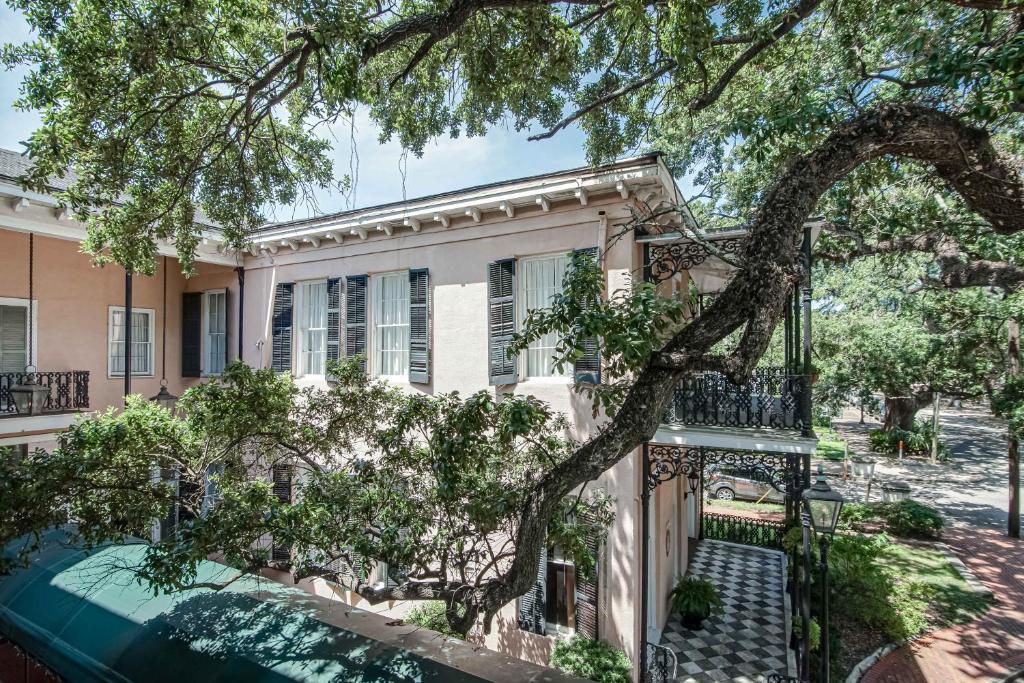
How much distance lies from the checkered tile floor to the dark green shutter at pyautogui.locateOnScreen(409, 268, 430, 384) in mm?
6918

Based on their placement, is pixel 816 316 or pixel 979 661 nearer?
pixel 979 661

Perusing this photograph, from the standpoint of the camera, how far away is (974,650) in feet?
28.7

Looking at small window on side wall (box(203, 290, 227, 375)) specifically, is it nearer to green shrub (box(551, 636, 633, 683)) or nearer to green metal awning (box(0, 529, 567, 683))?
green metal awning (box(0, 529, 567, 683))

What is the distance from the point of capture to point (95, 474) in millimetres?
5246

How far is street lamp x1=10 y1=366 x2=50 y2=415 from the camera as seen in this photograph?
29.4 ft

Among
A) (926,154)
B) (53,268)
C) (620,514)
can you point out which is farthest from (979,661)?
(53,268)

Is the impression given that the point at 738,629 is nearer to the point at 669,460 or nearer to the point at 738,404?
the point at 669,460

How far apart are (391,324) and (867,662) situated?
10.8m

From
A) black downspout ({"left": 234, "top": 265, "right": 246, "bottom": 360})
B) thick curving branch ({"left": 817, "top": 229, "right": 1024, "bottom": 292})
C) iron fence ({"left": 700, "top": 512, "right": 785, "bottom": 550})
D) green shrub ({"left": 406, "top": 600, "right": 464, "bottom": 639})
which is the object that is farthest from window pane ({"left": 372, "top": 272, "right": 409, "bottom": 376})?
iron fence ({"left": 700, "top": 512, "right": 785, "bottom": 550})

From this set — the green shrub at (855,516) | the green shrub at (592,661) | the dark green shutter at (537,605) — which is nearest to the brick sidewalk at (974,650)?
the green shrub at (855,516)

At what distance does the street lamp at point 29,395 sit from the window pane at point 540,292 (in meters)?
9.28

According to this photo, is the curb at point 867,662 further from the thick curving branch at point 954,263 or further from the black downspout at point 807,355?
the thick curving branch at point 954,263

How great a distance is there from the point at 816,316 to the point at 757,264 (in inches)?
920

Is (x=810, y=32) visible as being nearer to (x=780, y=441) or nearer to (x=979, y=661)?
(x=780, y=441)
